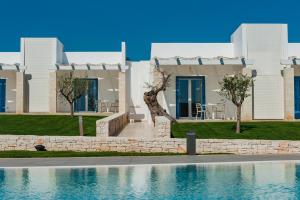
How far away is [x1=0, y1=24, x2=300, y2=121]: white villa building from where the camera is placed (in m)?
29.0

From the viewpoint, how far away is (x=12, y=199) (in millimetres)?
10156

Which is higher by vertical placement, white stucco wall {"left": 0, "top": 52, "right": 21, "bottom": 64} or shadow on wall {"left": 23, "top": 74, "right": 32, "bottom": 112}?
white stucco wall {"left": 0, "top": 52, "right": 21, "bottom": 64}

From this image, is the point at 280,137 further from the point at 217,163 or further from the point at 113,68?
the point at 113,68

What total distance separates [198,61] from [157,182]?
17.4 m

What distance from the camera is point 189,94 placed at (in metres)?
30.0

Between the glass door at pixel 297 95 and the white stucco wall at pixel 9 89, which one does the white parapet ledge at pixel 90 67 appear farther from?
the glass door at pixel 297 95

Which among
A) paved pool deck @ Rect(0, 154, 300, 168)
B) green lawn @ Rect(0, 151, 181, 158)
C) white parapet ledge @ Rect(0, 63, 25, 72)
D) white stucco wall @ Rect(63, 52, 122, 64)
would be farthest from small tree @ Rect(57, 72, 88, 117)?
paved pool deck @ Rect(0, 154, 300, 168)

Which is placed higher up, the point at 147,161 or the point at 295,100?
the point at 295,100

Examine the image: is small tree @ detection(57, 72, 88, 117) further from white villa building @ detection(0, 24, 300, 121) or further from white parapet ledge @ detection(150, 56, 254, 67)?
white parapet ledge @ detection(150, 56, 254, 67)

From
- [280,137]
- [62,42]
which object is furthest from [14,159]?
[62,42]

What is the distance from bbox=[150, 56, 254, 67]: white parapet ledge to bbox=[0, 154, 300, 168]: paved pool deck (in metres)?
12.1

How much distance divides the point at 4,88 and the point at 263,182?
1025 inches

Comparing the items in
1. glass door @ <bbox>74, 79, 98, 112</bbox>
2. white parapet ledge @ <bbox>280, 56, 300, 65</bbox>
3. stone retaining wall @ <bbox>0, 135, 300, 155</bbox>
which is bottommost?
stone retaining wall @ <bbox>0, 135, 300, 155</bbox>

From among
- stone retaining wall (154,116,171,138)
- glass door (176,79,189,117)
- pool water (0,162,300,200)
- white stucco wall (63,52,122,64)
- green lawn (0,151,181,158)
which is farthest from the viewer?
white stucco wall (63,52,122,64)
